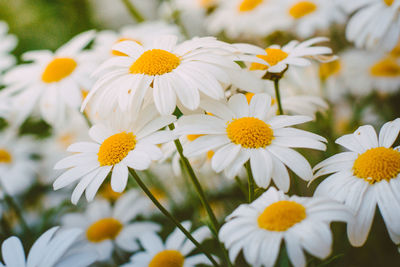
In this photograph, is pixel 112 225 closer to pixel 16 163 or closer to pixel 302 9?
pixel 16 163

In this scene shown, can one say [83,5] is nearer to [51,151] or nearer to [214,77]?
[51,151]

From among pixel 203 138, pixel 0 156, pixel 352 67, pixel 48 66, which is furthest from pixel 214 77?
pixel 0 156

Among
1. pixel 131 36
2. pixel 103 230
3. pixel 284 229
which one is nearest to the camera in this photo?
pixel 284 229

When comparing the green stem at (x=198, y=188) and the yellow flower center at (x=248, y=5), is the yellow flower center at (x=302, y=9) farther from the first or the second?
the green stem at (x=198, y=188)

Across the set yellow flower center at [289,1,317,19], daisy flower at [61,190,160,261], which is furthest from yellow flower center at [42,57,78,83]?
yellow flower center at [289,1,317,19]

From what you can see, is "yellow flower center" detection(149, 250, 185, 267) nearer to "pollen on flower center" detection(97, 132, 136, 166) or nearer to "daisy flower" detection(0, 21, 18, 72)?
"pollen on flower center" detection(97, 132, 136, 166)

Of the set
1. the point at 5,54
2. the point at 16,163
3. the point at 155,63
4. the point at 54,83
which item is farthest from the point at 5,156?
the point at 155,63
